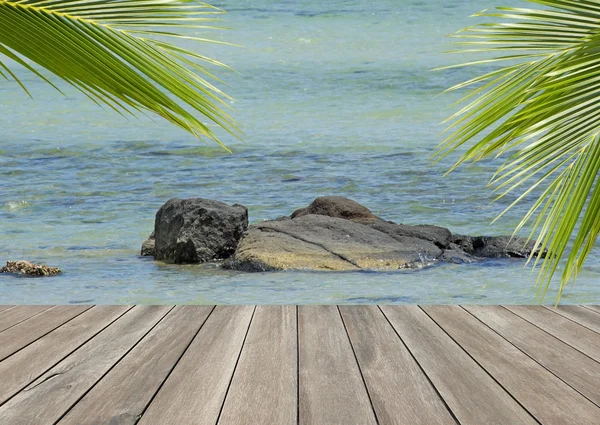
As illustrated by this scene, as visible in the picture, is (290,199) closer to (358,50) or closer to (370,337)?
(370,337)

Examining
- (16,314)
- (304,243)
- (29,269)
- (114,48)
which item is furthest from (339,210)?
(114,48)

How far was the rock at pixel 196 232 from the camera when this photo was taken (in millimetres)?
8742

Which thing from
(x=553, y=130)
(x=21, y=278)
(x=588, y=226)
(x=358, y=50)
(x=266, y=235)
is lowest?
(x=21, y=278)

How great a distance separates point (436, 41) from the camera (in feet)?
138

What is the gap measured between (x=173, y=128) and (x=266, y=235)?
18.6 m

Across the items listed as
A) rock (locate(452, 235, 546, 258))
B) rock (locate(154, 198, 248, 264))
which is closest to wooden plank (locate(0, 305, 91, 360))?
rock (locate(154, 198, 248, 264))

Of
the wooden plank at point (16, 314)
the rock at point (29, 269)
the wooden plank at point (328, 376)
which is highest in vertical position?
the wooden plank at point (328, 376)

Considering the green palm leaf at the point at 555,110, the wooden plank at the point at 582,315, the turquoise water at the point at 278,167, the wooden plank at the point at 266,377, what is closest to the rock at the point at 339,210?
the turquoise water at the point at 278,167

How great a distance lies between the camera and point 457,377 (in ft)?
9.61

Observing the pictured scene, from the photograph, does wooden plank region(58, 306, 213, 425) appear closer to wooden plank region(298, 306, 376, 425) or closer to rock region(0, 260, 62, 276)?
wooden plank region(298, 306, 376, 425)

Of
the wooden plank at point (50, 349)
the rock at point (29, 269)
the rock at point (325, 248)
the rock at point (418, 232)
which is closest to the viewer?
the wooden plank at point (50, 349)

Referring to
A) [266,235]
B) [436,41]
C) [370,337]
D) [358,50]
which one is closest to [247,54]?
[358,50]

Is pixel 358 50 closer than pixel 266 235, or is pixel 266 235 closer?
pixel 266 235

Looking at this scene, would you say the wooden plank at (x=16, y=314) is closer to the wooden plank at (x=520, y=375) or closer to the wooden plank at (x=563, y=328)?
the wooden plank at (x=520, y=375)
